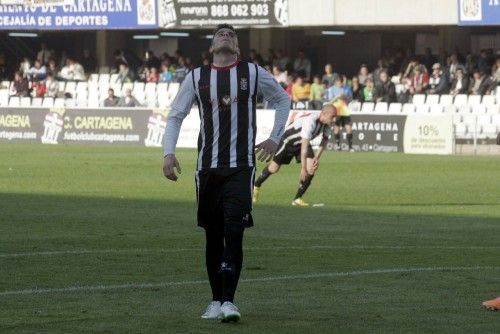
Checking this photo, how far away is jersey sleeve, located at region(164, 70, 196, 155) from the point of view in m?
9.75

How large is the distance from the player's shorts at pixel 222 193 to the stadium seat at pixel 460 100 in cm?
3335

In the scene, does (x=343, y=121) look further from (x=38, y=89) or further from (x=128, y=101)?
(x=38, y=89)

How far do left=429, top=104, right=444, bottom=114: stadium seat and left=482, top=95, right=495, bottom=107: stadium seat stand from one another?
121cm

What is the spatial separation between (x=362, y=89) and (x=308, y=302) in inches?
1388

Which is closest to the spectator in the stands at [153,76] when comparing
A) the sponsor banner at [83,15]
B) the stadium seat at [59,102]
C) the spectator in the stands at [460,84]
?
the sponsor banner at [83,15]

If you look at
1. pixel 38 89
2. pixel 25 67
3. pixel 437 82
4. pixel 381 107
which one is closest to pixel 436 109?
pixel 437 82

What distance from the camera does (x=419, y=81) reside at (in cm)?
4416

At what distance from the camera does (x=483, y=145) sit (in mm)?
41000

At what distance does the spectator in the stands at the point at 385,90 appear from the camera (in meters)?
44.4

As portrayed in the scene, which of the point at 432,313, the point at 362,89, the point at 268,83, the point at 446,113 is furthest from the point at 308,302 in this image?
the point at 362,89

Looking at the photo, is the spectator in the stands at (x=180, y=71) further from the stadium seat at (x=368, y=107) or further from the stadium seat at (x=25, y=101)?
the stadium seat at (x=368, y=107)

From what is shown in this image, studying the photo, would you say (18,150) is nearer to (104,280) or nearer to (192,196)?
(192,196)

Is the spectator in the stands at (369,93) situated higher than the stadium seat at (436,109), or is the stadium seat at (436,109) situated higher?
the spectator in the stands at (369,93)

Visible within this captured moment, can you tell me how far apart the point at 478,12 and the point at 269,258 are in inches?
1241
